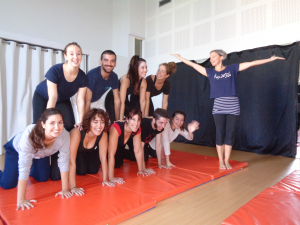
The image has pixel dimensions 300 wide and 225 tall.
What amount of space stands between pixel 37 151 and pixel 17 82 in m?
3.11

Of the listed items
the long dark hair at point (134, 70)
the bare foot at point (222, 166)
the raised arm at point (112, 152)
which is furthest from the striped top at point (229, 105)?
the raised arm at point (112, 152)

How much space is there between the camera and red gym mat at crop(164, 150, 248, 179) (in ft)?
8.32

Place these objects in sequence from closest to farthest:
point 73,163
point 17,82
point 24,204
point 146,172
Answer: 1. point 24,204
2. point 73,163
3. point 146,172
4. point 17,82

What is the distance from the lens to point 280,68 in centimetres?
370

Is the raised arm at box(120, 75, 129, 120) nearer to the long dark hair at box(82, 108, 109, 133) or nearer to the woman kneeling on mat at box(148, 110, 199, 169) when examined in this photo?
the woman kneeling on mat at box(148, 110, 199, 169)

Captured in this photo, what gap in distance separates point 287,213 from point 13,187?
2247mm

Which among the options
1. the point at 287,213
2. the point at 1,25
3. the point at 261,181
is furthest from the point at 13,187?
the point at 1,25

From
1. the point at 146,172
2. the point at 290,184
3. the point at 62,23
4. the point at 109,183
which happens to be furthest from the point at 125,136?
the point at 62,23

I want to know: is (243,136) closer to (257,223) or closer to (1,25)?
(257,223)

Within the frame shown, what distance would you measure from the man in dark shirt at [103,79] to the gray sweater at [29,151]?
760 millimetres

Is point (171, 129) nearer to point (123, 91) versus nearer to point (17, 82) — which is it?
point (123, 91)

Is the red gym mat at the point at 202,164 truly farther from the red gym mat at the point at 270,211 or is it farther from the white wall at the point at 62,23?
the white wall at the point at 62,23

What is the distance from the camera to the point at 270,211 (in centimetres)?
153

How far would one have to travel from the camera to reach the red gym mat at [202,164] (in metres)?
2.54
